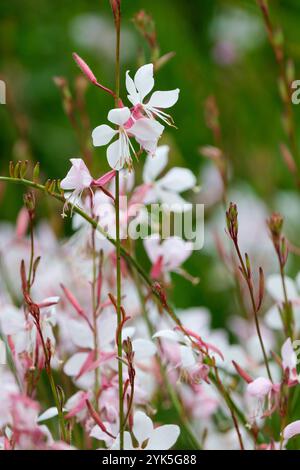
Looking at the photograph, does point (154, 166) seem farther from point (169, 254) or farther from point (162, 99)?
point (162, 99)

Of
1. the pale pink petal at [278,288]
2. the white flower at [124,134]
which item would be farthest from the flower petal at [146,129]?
the pale pink petal at [278,288]

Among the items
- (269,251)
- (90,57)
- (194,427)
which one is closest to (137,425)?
(194,427)

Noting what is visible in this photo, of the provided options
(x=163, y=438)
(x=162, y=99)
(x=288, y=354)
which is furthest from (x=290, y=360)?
(x=162, y=99)

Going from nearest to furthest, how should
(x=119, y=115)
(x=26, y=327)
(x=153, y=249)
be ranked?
(x=119, y=115)
(x=26, y=327)
(x=153, y=249)

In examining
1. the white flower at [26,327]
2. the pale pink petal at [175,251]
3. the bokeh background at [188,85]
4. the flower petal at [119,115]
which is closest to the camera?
the flower petal at [119,115]

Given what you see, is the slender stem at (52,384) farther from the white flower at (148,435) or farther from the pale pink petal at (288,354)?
the pale pink petal at (288,354)

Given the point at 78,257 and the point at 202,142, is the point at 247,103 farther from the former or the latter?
the point at 78,257
